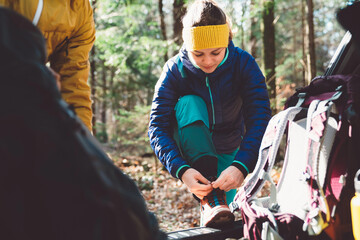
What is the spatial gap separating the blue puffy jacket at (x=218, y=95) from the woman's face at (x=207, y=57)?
48 mm

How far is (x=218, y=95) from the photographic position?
107 inches

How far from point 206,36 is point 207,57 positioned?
0.16 meters

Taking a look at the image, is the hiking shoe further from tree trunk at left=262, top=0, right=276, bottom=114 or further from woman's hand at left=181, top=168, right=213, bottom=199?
tree trunk at left=262, top=0, right=276, bottom=114

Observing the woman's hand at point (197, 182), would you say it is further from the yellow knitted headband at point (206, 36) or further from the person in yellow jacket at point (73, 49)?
the yellow knitted headband at point (206, 36)

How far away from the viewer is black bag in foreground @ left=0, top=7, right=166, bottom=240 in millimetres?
917

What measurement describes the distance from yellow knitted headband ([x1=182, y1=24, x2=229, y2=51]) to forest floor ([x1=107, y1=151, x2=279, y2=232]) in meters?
3.09

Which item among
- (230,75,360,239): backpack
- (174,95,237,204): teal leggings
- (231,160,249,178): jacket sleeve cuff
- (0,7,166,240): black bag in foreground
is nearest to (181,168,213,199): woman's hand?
(174,95,237,204): teal leggings

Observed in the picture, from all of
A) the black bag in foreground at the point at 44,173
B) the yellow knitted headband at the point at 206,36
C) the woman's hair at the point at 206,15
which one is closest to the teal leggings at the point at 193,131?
the yellow knitted headband at the point at 206,36

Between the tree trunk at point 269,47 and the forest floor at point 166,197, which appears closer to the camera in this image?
the forest floor at point 166,197

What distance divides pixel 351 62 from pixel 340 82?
266 millimetres

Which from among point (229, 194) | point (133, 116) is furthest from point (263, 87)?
point (133, 116)

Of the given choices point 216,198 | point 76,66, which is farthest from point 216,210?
point 76,66

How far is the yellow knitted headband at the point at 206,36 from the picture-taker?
8.07 ft

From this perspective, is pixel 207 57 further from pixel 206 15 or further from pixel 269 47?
pixel 269 47
